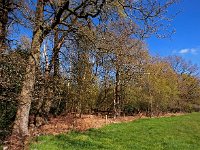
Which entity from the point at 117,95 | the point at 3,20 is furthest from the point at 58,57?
the point at 117,95

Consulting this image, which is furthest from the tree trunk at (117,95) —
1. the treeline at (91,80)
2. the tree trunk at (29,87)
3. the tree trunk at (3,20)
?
the tree trunk at (3,20)

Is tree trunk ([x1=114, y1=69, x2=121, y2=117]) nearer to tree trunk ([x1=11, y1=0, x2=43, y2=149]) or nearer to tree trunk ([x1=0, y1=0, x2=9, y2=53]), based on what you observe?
tree trunk ([x1=11, y1=0, x2=43, y2=149])

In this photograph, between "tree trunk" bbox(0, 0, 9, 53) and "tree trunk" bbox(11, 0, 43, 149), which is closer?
"tree trunk" bbox(0, 0, 9, 53)

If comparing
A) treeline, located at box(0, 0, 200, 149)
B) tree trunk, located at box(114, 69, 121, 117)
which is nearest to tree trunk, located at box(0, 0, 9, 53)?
treeline, located at box(0, 0, 200, 149)

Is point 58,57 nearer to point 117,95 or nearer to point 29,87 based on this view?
point 29,87

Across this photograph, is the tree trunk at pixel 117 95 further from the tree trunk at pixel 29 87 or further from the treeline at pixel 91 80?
the tree trunk at pixel 29 87

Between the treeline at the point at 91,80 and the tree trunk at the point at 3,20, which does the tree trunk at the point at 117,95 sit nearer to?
the treeline at the point at 91,80

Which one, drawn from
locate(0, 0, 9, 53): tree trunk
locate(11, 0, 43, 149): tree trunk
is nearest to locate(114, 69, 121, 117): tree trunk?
locate(11, 0, 43, 149): tree trunk

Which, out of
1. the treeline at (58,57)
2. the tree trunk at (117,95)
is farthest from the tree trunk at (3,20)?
the tree trunk at (117,95)

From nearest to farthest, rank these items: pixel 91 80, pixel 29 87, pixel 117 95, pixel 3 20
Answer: pixel 29 87 → pixel 3 20 → pixel 91 80 → pixel 117 95

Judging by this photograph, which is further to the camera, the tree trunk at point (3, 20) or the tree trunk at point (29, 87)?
the tree trunk at point (29, 87)

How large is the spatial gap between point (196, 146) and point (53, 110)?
59.6 feet

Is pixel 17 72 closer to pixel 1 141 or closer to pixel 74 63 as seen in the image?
pixel 1 141

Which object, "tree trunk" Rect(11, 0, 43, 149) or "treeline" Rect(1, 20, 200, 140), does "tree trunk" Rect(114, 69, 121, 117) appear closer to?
"treeline" Rect(1, 20, 200, 140)
